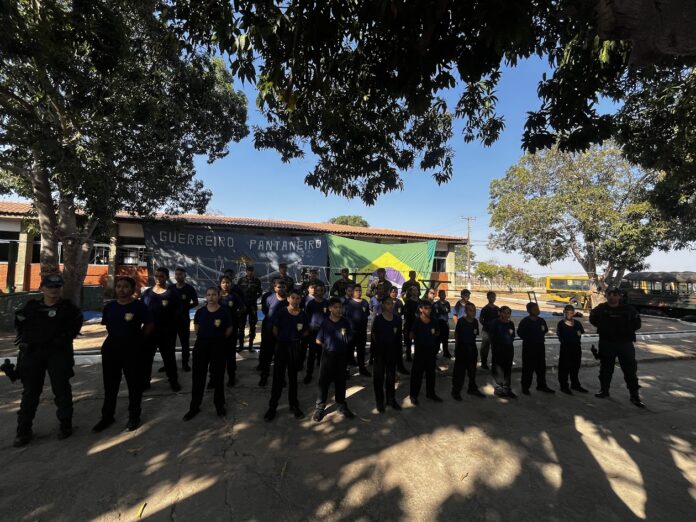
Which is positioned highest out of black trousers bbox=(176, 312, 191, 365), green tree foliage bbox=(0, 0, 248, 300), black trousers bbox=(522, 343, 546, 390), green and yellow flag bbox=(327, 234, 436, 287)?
green tree foliage bbox=(0, 0, 248, 300)

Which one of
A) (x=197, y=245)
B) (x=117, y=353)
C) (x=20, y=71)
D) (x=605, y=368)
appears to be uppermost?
(x=20, y=71)

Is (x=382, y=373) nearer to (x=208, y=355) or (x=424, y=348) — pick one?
(x=424, y=348)

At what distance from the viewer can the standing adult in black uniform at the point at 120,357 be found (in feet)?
12.2

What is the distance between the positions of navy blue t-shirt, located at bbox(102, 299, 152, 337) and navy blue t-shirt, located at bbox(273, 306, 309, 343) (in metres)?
1.56

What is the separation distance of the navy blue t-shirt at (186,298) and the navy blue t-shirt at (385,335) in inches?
114

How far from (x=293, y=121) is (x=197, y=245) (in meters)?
10.8

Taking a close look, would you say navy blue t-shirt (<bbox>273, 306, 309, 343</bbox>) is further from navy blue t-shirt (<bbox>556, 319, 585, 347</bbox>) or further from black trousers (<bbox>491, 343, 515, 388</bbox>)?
navy blue t-shirt (<bbox>556, 319, 585, 347</bbox>)

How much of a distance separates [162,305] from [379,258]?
11315mm

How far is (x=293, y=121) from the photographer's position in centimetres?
536

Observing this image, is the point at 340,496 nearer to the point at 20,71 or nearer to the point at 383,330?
the point at 383,330

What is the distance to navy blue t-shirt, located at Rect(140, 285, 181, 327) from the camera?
16.3ft

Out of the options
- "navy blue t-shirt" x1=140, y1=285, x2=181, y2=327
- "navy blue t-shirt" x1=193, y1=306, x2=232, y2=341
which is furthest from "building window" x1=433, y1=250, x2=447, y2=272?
"navy blue t-shirt" x1=193, y1=306, x2=232, y2=341

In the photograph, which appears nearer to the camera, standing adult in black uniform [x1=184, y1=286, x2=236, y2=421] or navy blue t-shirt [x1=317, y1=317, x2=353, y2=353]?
standing adult in black uniform [x1=184, y1=286, x2=236, y2=421]

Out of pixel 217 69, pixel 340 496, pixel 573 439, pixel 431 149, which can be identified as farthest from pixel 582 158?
pixel 340 496
